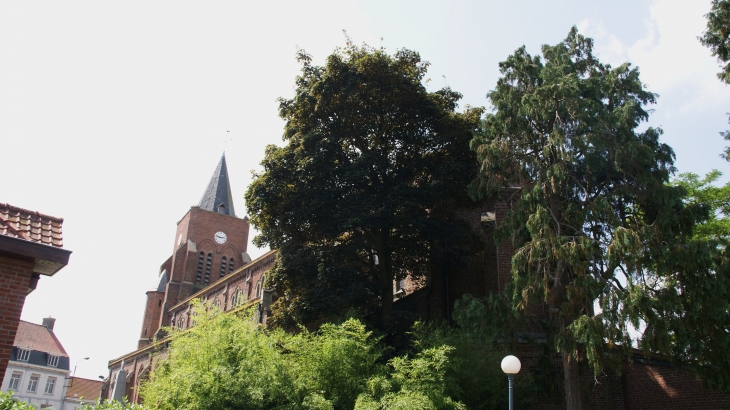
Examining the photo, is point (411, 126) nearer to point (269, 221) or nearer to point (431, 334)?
point (269, 221)

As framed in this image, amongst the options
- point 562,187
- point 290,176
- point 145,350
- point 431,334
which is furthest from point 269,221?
point 145,350

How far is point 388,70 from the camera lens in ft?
74.4

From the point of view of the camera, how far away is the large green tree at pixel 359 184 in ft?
67.9

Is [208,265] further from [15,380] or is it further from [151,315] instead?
[15,380]

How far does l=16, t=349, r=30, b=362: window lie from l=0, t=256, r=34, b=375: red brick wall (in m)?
53.5

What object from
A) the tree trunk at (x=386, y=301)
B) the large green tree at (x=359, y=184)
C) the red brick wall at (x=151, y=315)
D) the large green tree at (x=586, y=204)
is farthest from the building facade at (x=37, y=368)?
the large green tree at (x=586, y=204)

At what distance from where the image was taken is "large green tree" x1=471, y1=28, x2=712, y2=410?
14141 mm

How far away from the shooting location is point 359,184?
21594 mm

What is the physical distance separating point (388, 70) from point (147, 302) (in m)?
45.7

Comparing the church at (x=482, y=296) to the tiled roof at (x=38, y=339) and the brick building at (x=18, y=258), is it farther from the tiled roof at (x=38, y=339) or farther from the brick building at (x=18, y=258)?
the tiled roof at (x=38, y=339)

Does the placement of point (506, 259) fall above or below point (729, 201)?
below

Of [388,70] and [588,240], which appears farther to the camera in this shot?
[388,70]

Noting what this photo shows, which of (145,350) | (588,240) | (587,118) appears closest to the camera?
(588,240)

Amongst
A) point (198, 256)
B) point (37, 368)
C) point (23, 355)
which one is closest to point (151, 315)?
point (198, 256)
